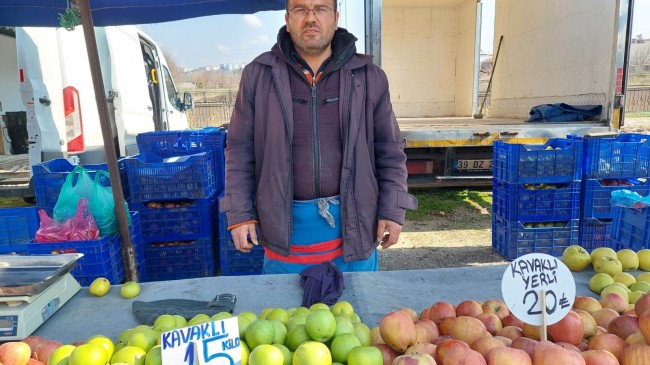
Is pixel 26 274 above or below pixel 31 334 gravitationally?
above

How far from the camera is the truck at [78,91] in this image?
15.0ft

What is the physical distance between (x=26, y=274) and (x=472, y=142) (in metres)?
5.05

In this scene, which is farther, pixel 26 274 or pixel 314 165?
pixel 314 165

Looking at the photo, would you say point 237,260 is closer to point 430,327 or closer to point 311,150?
point 311,150

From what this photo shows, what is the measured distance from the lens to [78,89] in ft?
16.0

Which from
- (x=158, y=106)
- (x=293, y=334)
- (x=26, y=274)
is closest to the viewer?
(x=293, y=334)

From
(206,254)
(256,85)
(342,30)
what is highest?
(342,30)

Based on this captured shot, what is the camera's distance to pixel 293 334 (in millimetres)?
1284

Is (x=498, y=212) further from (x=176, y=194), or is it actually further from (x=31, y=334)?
(x=31, y=334)

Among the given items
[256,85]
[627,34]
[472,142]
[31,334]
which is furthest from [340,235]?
[627,34]

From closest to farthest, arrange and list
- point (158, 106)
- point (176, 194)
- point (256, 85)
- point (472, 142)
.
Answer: point (256, 85)
point (176, 194)
point (472, 142)
point (158, 106)

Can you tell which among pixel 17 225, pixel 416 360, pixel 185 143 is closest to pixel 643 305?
pixel 416 360

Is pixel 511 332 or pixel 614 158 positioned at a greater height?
pixel 614 158

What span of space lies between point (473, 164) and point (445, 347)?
5.45 meters
